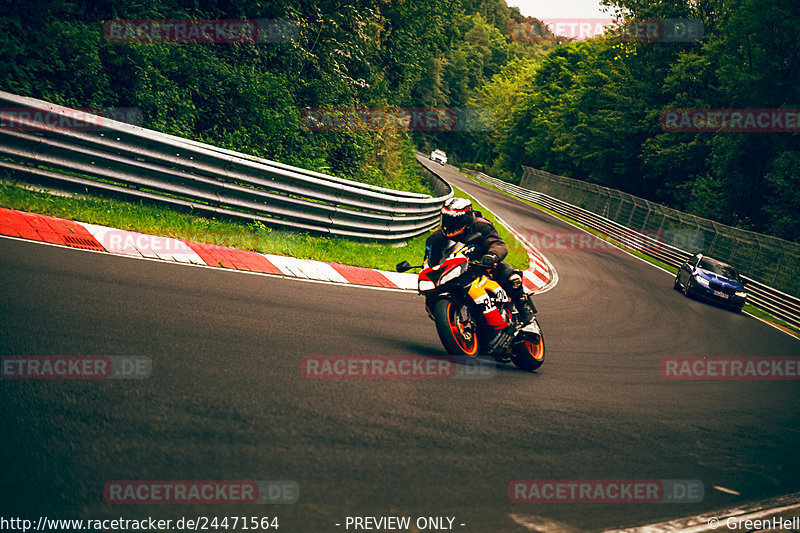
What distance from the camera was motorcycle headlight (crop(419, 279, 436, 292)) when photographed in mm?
6137

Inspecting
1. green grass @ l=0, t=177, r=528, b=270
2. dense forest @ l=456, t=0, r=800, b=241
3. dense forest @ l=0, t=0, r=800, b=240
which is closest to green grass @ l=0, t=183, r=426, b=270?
green grass @ l=0, t=177, r=528, b=270

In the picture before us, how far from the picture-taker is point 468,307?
6.35 m

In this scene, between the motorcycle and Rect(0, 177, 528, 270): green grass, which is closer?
the motorcycle

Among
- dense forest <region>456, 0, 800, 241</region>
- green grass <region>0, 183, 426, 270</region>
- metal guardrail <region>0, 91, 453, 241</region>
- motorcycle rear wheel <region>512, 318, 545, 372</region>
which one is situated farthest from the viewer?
dense forest <region>456, 0, 800, 241</region>

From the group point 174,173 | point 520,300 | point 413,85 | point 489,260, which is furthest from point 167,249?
point 413,85

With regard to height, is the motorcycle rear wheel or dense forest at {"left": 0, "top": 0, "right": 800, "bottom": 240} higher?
dense forest at {"left": 0, "top": 0, "right": 800, "bottom": 240}

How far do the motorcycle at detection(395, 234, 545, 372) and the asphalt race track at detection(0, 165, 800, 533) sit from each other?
1.15ft

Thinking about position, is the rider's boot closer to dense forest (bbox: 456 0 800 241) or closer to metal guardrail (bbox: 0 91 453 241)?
metal guardrail (bbox: 0 91 453 241)

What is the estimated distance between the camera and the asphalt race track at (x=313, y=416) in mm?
3090

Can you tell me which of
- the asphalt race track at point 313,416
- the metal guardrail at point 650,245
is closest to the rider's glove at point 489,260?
the asphalt race track at point 313,416

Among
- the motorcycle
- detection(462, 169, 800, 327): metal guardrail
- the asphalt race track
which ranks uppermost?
the motorcycle

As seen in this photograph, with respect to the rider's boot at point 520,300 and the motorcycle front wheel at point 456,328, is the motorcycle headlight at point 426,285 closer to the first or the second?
the motorcycle front wheel at point 456,328

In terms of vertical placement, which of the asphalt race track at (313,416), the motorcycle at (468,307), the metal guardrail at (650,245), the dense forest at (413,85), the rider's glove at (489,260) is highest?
the dense forest at (413,85)

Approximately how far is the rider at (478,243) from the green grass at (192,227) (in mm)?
4337
